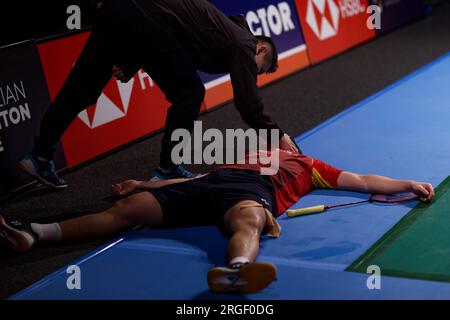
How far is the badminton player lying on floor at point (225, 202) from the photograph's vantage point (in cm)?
393

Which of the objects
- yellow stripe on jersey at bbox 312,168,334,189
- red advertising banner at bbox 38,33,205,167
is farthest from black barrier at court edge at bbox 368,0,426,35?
yellow stripe on jersey at bbox 312,168,334,189

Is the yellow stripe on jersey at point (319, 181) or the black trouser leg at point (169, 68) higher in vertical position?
the black trouser leg at point (169, 68)

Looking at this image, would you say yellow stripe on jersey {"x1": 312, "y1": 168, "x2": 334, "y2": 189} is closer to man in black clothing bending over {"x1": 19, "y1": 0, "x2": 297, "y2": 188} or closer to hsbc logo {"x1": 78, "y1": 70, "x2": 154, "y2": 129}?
man in black clothing bending over {"x1": 19, "y1": 0, "x2": 297, "y2": 188}

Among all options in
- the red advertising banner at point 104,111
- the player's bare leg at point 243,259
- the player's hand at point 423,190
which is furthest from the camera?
the red advertising banner at point 104,111

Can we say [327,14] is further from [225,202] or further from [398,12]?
[225,202]

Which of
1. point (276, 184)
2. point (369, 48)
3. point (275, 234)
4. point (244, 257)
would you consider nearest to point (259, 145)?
point (276, 184)

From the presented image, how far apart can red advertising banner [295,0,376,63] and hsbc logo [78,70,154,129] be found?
271 cm

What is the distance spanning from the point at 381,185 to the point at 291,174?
1.65 ft

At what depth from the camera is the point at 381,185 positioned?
4.34 meters

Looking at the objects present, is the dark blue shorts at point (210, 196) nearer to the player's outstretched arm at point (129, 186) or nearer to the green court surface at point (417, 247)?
the player's outstretched arm at point (129, 186)

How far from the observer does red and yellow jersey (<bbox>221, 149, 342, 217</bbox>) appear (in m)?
4.30

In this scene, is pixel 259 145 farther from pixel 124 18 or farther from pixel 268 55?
pixel 124 18

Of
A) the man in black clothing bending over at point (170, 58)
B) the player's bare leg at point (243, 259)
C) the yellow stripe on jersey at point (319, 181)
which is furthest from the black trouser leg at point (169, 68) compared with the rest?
the player's bare leg at point (243, 259)

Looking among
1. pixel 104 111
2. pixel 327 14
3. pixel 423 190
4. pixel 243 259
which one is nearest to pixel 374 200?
pixel 423 190
